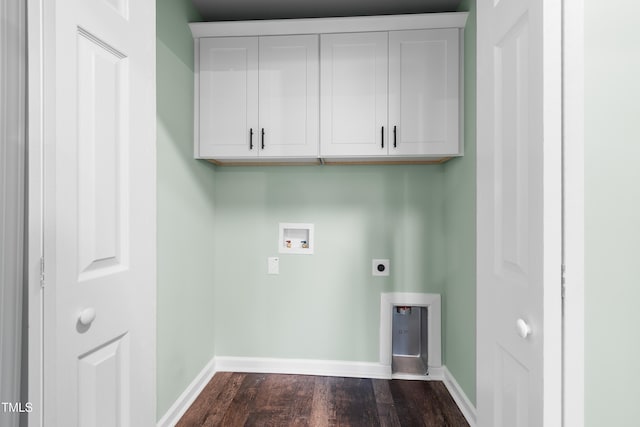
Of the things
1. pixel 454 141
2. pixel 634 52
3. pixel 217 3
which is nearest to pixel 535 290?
pixel 634 52

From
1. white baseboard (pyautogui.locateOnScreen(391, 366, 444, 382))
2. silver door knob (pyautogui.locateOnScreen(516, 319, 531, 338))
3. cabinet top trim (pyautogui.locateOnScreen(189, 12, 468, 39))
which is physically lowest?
white baseboard (pyautogui.locateOnScreen(391, 366, 444, 382))

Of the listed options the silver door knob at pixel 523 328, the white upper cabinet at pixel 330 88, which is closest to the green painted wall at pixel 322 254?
the white upper cabinet at pixel 330 88

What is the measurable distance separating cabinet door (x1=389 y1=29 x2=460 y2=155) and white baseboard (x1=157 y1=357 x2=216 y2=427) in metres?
1.96

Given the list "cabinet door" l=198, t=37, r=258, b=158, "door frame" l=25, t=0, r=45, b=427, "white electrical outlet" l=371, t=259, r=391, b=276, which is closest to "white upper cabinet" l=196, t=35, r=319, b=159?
"cabinet door" l=198, t=37, r=258, b=158

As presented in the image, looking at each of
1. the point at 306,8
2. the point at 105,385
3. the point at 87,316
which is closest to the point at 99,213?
the point at 87,316

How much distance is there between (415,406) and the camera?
2016mm

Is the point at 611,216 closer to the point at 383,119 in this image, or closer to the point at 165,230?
the point at 383,119

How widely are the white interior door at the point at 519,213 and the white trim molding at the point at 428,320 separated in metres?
1.27

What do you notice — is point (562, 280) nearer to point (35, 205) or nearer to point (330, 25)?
point (35, 205)

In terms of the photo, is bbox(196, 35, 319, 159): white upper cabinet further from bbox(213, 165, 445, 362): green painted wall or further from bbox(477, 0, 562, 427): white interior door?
bbox(477, 0, 562, 427): white interior door

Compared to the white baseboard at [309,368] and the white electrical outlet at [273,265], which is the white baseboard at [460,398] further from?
the white electrical outlet at [273,265]

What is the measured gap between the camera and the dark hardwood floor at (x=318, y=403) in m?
1.88

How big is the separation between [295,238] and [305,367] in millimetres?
934

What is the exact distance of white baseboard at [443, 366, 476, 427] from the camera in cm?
185
